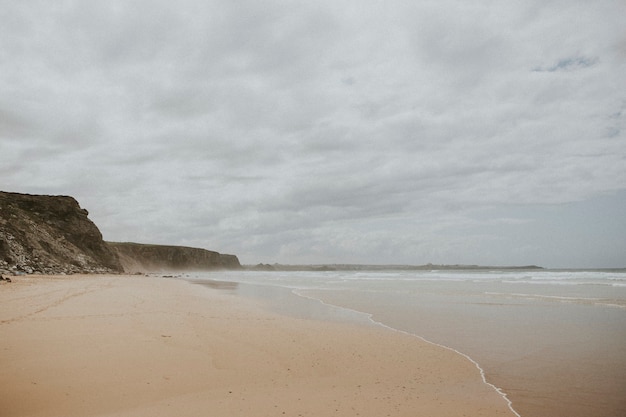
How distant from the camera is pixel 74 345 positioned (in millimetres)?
7637

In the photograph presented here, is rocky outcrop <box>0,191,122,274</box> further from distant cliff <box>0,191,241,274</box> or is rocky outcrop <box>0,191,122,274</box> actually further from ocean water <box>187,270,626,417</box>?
ocean water <box>187,270,626,417</box>

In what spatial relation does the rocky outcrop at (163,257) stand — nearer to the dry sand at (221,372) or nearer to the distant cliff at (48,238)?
the distant cliff at (48,238)

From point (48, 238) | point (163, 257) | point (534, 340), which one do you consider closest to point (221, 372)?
point (534, 340)

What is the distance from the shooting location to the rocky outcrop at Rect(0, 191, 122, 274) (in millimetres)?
38844

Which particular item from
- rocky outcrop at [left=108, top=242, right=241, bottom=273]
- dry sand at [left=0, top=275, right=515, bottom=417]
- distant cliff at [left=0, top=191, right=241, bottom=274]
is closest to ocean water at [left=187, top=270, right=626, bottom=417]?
dry sand at [left=0, top=275, right=515, bottom=417]

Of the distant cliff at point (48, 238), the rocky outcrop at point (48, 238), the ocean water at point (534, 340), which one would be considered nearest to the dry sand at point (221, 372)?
the ocean water at point (534, 340)

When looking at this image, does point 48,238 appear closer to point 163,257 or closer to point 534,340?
point 534,340

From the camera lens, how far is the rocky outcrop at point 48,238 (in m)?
38.8

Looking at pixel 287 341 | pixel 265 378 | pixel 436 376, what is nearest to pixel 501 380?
pixel 436 376

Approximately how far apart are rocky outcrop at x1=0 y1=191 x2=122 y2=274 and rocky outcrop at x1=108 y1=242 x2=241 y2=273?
3411 cm

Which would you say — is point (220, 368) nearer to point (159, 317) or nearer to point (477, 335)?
point (159, 317)

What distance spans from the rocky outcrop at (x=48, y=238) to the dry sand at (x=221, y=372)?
3221 centimetres

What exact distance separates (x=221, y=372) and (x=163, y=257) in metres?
125

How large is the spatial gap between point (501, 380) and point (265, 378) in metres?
4.06
